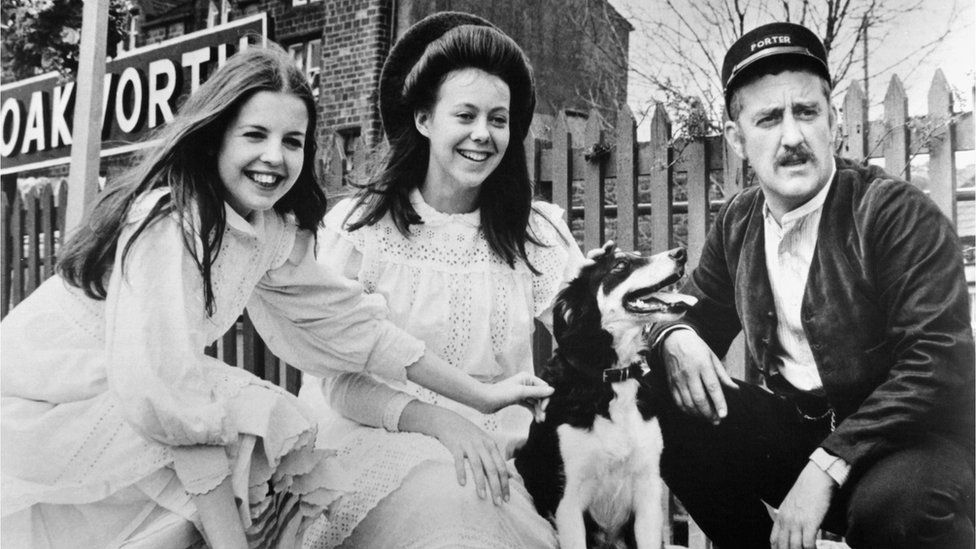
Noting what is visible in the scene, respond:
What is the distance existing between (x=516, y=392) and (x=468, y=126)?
0.72 meters

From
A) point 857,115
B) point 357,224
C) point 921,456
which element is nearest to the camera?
point 921,456

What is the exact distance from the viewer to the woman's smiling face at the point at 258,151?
2.10 meters

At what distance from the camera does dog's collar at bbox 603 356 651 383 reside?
2121mm

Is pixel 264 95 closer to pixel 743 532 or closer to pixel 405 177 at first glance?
pixel 405 177

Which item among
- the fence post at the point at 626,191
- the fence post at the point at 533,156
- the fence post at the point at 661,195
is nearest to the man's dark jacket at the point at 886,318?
the fence post at the point at 661,195

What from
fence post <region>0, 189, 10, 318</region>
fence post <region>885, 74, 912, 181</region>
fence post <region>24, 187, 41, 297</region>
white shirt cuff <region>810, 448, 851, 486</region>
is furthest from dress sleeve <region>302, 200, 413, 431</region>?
fence post <region>0, 189, 10, 318</region>

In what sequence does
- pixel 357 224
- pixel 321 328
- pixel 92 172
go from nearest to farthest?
pixel 321 328
pixel 357 224
pixel 92 172

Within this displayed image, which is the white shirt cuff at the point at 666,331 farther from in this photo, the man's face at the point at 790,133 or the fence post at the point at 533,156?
the fence post at the point at 533,156

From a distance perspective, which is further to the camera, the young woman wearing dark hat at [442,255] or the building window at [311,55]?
the building window at [311,55]

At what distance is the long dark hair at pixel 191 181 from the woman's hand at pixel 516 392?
74cm

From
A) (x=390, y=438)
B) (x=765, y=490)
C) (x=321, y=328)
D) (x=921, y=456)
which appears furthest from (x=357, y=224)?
(x=921, y=456)

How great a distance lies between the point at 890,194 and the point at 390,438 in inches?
53.4

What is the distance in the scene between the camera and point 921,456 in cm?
179

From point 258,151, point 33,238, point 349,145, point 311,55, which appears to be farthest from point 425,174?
point 33,238
